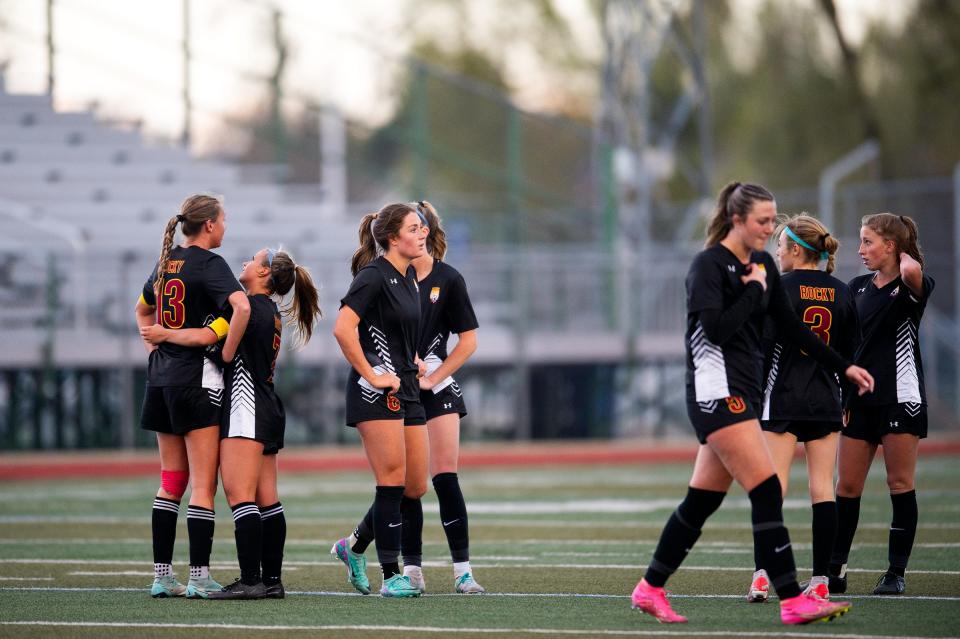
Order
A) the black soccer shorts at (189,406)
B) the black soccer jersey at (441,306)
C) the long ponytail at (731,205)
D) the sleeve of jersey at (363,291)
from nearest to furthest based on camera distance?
the long ponytail at (731,205)
the sleeve of jersey at (363,291)
the black soccer shorts at (189,406)
the black soccer jersey at (441,306)

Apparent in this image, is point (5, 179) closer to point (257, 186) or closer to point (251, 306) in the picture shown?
point (257, 186)

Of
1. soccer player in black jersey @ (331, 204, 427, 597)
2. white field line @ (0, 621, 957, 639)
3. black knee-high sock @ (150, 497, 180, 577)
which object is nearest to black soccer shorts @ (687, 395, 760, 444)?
white field line @ (0, 621, 957, 639)

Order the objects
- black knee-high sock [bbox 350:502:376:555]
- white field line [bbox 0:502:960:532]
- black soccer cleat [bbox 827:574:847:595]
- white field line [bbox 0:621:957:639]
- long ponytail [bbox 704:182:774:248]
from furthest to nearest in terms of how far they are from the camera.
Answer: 1. white field line [bbox 0:502:960:532]
2. black knee-high sock [bbox 350:502:376:555]
3. black soccer cleat [bbox 827:574:847:595]
4. long ponytail [bbox 704:182:774:248]
5. white field line [bbox 0:621:957:639]

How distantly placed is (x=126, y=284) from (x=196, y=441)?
38.3ft

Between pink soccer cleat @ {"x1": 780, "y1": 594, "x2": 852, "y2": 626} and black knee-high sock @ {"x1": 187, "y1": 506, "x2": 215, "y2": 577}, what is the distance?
2923 mm

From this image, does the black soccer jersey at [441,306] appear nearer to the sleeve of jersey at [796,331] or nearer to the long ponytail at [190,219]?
the long ponytail at [190,219]

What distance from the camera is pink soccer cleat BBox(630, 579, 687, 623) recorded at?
6.75m

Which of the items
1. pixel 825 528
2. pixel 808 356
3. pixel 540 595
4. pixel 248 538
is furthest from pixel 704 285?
pixel 248 538

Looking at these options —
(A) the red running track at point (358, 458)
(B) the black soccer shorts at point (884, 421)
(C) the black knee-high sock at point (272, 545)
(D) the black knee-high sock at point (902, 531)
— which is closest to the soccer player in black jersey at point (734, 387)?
(B) the black soccer shorts at point (884, 421)

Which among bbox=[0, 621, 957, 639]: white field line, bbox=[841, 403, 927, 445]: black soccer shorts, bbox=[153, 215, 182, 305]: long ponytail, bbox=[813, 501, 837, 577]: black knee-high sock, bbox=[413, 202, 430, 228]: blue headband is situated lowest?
bbox=[0, 621, 957, 639]: white field line

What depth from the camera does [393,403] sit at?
7.59 m

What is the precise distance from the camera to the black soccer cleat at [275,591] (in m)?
7.81

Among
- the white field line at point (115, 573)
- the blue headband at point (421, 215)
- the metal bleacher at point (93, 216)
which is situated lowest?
the white field line at point (115, 573)

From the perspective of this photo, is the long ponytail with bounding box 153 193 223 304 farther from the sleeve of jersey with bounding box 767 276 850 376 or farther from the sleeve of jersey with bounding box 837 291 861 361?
the sleeve of jersey with bounding box 837 291 861 361
